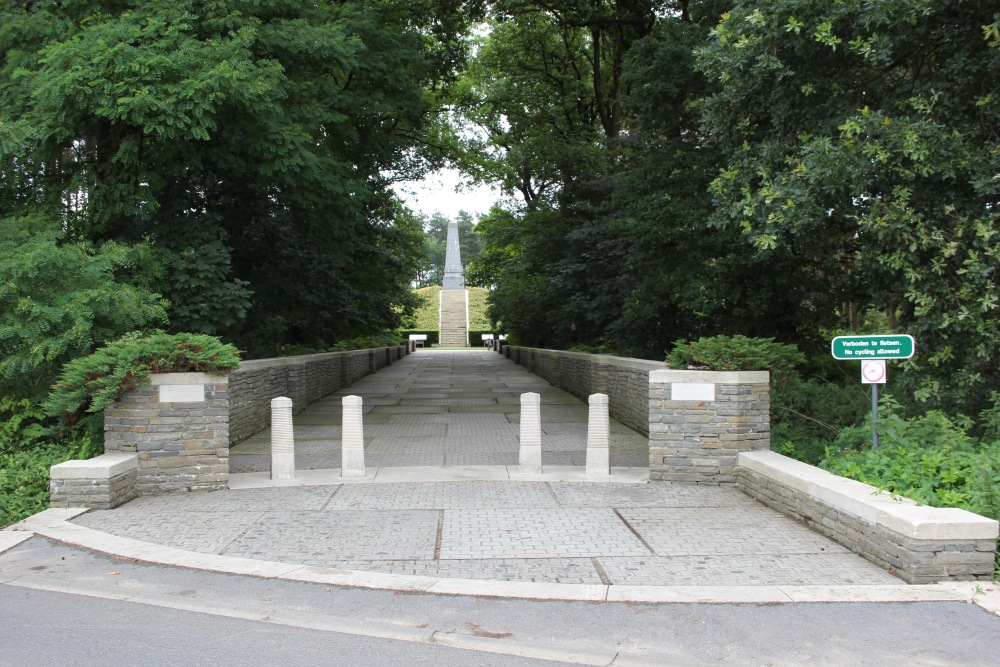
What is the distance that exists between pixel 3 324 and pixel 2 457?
1671mm

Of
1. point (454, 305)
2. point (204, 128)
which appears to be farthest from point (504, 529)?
point (454, 305)

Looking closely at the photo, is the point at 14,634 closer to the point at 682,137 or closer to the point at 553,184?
the point at 682,137

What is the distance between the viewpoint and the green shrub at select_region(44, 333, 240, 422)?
8148 millimetres

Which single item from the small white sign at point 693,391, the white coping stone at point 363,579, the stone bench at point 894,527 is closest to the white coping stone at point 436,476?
the small white sign at point 693,391

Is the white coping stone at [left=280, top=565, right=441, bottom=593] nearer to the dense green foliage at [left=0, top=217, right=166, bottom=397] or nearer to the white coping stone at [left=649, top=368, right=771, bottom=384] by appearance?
the white coping stone at [left=649, top=368, right=771, bottom=384]

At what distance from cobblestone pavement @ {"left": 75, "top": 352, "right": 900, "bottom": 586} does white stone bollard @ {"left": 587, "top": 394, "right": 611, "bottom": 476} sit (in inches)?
16.8

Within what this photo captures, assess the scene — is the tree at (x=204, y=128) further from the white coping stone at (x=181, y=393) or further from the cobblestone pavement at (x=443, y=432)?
the white coping stone at (x=181, y=393)

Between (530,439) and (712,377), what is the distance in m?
2.20

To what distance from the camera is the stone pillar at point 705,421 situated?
27.8 feet

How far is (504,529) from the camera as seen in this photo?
6832 mm

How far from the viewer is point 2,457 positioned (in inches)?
348

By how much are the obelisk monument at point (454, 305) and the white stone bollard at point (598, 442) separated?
2652 inches

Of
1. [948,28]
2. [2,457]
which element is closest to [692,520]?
[948,28]

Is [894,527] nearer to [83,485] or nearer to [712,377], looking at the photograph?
[712,377]
